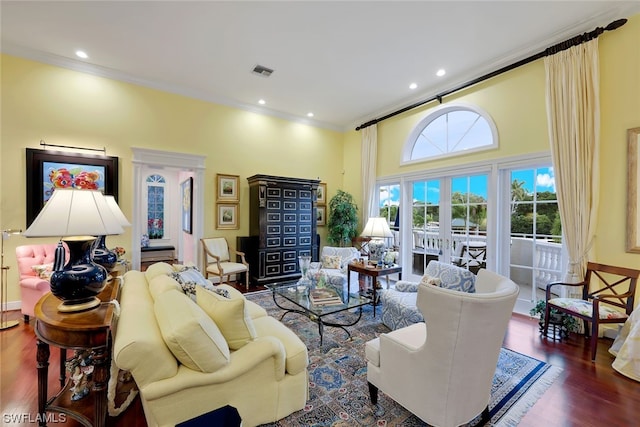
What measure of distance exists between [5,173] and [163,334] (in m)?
4.30

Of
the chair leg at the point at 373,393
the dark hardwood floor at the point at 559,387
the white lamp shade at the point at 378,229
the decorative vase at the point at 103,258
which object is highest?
the white lamp shade at the point at 378,229

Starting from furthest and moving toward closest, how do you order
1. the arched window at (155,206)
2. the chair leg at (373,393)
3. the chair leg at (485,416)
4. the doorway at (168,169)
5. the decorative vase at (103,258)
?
the arched window at (155,206)
the doorway at (168,169)
the decorative vase at (103,258)
the chair leg at (373,393)
the chair leg at (485,416)

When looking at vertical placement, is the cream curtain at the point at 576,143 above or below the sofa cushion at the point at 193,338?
above

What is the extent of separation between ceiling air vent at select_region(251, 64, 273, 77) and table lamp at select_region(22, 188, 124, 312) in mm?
3319

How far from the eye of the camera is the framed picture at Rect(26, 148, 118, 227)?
12.8 feet

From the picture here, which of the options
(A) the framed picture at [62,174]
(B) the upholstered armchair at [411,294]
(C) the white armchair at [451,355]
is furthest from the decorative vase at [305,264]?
(A) the framed picture at [62,174]

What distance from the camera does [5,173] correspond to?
148 inches

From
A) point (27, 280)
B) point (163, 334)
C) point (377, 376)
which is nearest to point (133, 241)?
point (27, 280)

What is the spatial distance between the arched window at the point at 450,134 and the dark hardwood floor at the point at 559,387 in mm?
Result: 2824

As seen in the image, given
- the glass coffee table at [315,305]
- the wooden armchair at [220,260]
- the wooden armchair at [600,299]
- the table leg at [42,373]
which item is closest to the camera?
the table leg at [42,373]

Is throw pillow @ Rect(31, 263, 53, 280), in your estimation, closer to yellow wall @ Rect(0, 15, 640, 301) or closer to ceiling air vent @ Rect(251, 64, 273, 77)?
yellow wall @ Rect(0, 15, 640, 301)

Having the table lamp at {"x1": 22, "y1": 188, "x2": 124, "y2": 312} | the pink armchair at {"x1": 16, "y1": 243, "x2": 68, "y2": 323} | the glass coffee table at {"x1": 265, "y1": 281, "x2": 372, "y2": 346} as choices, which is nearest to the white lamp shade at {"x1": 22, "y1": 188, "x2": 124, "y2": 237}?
the table lamp at {"x1": 22, "y1": 188, "x2": 124, "y2": 312}

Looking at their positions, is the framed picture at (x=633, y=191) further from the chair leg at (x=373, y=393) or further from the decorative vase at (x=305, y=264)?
the decorative vase at (x=305, y=264)

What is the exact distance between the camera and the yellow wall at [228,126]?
10.1 ft
